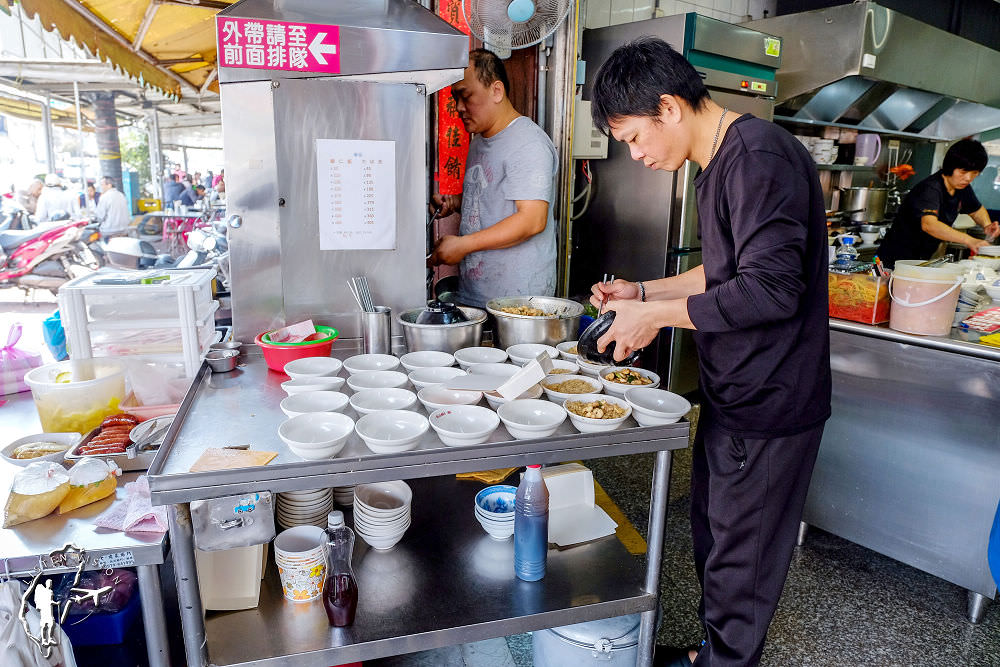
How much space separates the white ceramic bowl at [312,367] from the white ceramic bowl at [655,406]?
2.50 ft

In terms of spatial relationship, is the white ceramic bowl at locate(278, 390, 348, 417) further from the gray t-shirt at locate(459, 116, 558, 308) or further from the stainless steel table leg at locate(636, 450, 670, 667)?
the gray t-shirt at locate(459, 116, 558, 308)

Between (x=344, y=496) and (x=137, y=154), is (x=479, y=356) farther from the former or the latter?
(x=137, y=154)

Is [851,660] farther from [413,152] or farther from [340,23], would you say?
[340,23]

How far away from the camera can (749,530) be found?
1585mm

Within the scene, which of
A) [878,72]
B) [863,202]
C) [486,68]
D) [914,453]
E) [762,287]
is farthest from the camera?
[863,202]

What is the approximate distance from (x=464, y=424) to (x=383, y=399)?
0.24m

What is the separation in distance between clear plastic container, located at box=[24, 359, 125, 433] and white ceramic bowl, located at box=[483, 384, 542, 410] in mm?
1136

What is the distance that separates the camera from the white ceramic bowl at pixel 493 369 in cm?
166

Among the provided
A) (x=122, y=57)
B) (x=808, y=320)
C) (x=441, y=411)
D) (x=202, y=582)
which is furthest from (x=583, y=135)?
(x=122, y=57)

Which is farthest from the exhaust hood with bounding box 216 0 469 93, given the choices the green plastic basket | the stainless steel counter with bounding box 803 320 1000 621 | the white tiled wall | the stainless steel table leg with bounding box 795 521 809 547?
the white tiled wall

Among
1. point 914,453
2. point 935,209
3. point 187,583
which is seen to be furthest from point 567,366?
point 935,209

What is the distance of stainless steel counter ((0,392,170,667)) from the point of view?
122 cm

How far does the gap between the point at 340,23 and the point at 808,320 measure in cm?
152

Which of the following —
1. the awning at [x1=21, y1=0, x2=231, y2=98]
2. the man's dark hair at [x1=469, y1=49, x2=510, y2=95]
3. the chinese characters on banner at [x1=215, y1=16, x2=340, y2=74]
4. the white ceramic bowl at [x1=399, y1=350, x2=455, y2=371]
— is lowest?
the white ceramic bowl at [x1=399, y1=350, x2=455, y2=371]
